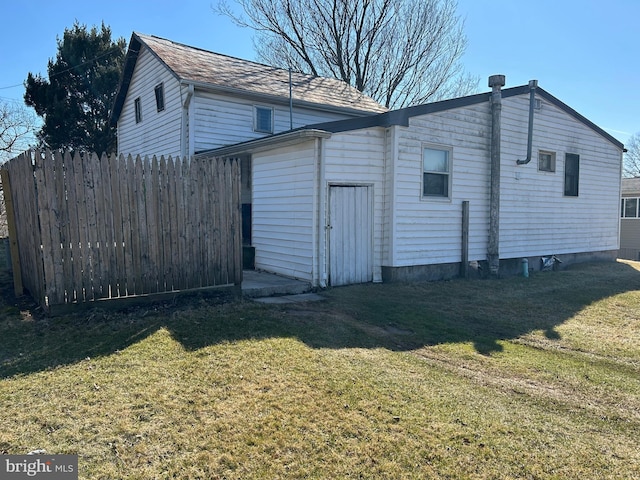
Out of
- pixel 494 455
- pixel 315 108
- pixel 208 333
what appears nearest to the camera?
pixel 494 455

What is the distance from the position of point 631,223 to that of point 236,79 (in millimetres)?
21810

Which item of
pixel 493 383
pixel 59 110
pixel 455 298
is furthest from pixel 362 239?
pixel 59 110

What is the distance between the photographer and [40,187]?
5469 millimetres

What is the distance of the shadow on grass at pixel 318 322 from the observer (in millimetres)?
4980

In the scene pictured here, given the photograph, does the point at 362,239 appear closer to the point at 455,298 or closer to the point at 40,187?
the point at 455,298

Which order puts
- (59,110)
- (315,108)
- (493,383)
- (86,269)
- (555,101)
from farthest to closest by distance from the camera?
(59,110) → (315,108) → (555,101) → (86,269) → (493,383)

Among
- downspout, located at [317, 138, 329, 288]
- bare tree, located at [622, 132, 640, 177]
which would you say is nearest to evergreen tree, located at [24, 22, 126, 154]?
downspout, located at [317, 138, 329, 288]

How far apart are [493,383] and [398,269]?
5054mm

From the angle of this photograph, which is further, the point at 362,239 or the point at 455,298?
the point at 362,239

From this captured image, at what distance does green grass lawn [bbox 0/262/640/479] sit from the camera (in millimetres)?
2941

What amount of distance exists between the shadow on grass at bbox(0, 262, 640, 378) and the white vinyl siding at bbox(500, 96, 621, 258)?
10.7ft

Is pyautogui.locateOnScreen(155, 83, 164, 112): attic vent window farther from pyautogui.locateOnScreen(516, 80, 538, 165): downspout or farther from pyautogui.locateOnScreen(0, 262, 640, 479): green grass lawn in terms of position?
pyautogui.locateOnScreen(516, 80, 538, 165): downspout

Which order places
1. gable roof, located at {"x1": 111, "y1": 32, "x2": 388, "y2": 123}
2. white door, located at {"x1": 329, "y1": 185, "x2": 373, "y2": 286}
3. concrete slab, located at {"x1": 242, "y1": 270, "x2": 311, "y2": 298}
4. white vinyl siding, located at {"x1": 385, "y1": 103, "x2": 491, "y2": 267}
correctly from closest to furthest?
concrete slab, located at {"x1": 242, "y1": 270, "x2": 311, "y2": 298}
white door, located at {"x1": 329, "y1": 185, "x2": 373, "y2": 286}
white vinyl siding, located at {"x1": 385, "y1": 103, "x2": 491, "y2": 267}
gable roof, located at {"x1": 111, "y1": 32, "x2": 388, "y2": 123}

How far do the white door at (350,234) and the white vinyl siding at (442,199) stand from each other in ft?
1.66
